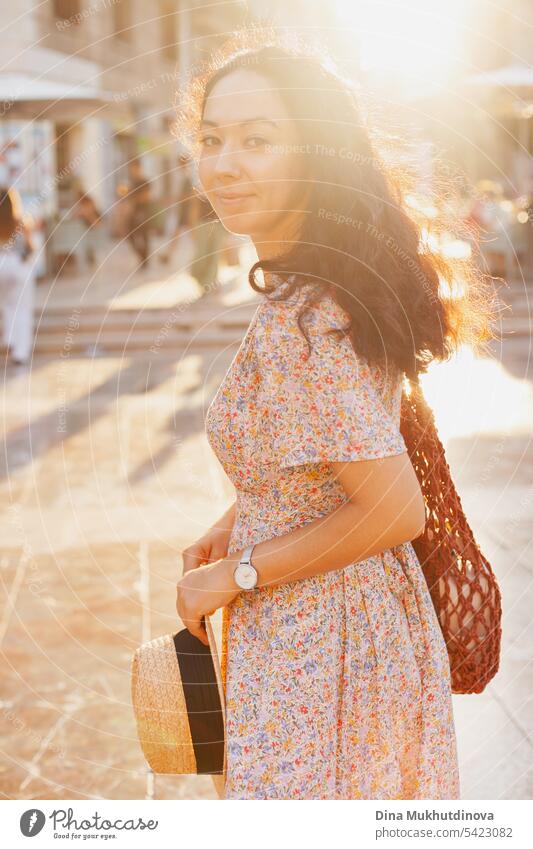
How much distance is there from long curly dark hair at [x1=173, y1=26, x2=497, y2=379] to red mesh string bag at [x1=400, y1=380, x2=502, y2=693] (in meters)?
0.17

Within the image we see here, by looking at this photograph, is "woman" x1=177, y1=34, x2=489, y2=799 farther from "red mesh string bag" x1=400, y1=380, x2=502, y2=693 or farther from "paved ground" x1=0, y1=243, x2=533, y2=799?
"paved ground" x1=0, y1=243, x2=533, y2=799

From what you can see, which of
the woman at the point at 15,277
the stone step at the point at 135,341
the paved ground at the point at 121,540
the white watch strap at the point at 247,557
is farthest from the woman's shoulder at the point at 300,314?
the stone step at the point at 135,341

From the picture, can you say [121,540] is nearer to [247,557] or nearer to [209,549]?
[209,549]

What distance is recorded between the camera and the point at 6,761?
345cm

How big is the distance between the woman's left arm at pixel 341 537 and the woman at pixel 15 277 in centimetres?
888

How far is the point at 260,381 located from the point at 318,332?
137 millimetres

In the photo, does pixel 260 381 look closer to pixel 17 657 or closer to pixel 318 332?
pixel 318 332

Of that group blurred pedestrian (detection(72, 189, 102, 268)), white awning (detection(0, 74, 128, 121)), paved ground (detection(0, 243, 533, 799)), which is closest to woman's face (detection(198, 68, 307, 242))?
paved ground (detection(0, 243, 533, 799))

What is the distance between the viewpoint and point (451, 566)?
6.39 ft

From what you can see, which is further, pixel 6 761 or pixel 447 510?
pixel 6 761

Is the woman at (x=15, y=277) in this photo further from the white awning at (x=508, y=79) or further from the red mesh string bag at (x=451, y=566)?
the red mesh string bag at (x=451, y=566)

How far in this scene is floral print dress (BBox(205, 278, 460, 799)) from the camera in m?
1.73

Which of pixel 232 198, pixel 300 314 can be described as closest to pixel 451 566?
pixel 300 314
